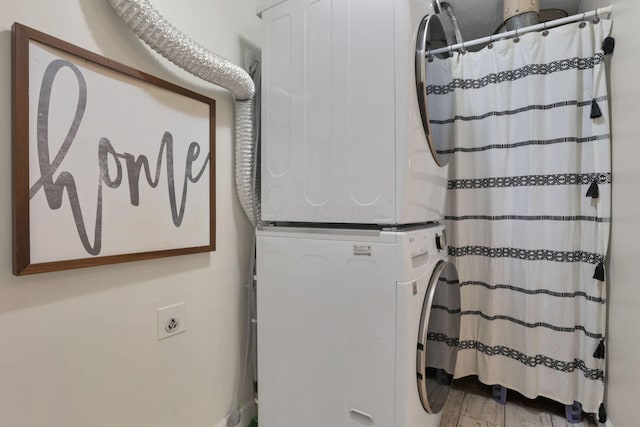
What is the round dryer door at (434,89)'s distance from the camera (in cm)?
108

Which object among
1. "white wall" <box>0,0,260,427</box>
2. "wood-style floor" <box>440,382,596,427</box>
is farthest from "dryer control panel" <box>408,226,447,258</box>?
"wood-style floor" <box>440,382,596,427</box>

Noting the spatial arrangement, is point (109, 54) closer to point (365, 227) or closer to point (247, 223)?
point (247, 223)

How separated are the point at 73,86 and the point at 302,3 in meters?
0.87

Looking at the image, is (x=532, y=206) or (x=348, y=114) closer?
(x=348, y=114)

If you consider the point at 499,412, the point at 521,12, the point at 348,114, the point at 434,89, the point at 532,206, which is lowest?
the point at 499,412

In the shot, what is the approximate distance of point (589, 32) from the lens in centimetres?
148

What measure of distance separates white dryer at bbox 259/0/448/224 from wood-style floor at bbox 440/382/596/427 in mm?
1157

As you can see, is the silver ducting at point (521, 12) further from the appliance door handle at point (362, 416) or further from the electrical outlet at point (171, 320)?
the electrical outlet at point (171, 320)

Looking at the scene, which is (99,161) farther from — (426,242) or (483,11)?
(483,11)

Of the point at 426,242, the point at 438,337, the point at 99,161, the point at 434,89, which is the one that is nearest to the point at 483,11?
the point at 434,89

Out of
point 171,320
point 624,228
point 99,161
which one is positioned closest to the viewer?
point 99,161

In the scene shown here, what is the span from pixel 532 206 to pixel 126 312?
6.18 feet

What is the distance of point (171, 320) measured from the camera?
1184mm

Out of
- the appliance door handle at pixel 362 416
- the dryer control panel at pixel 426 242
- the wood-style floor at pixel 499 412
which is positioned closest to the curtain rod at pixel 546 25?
the dryer control panel at pixel 426 242
